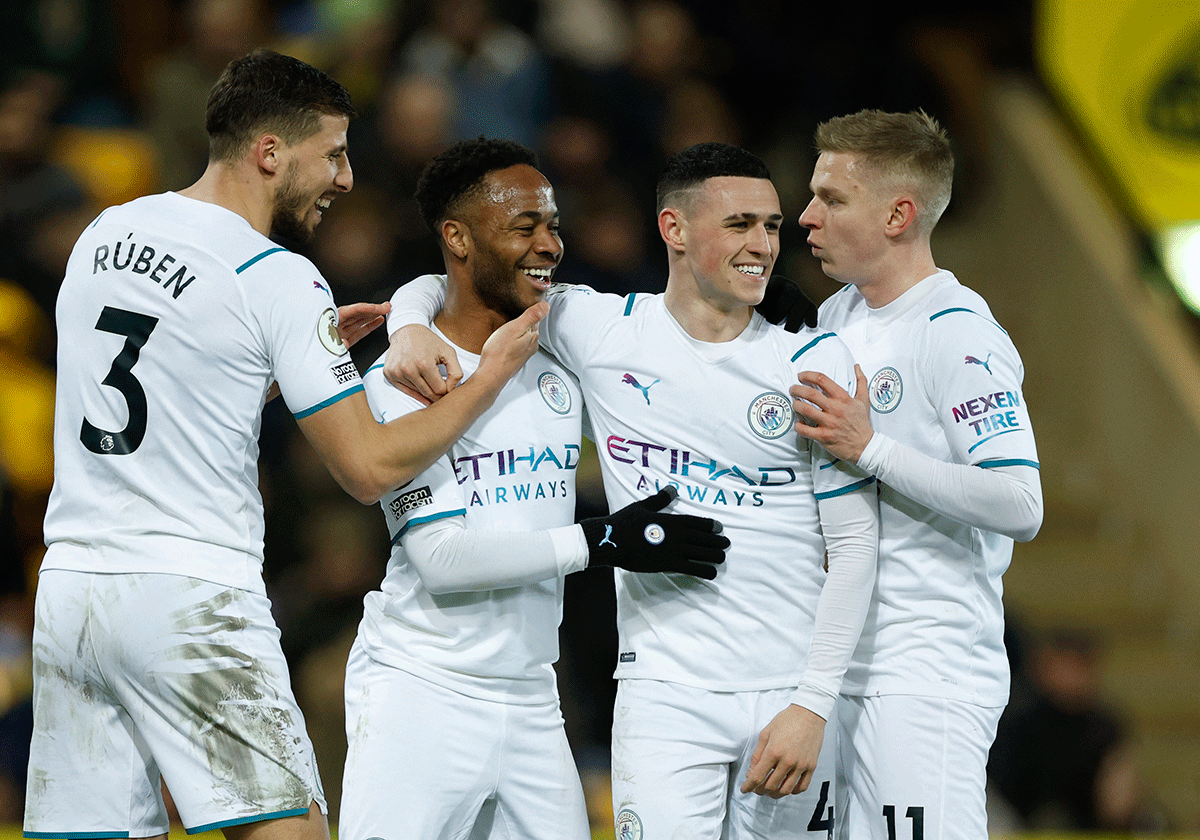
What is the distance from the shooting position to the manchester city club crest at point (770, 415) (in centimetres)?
373

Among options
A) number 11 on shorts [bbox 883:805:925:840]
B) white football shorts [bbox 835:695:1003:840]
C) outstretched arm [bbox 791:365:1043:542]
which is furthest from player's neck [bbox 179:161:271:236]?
number 11 on shorts [bbox 883:805:925:840]

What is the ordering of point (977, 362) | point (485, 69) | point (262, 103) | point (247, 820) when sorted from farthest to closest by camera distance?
point (485, 69)
point (977, 362)
point (262, 103)
point (247, 820)

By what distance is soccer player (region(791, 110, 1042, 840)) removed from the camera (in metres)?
3.54

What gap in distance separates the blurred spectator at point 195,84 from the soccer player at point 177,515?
592cm

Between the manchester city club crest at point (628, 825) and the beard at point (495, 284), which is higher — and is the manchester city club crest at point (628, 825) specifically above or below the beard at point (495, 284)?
below

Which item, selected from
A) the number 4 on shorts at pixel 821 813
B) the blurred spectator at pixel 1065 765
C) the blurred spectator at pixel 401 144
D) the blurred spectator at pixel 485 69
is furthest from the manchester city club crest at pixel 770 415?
the blurred spectator at pixel 485 69

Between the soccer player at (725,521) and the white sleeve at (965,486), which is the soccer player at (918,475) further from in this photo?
the soccer player at (725,521)

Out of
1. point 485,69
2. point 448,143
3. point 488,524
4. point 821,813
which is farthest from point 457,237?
point 485,69

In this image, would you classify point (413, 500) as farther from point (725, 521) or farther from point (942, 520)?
point (942, 520)

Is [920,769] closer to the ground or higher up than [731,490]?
closer to the ground

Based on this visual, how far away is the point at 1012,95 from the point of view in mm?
10438

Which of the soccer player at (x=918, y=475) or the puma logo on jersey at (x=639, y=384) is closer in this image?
the soccer player at (x=918, y=475)

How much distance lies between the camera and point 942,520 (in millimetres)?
3705

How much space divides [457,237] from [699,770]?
167 centimetres
